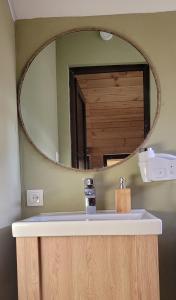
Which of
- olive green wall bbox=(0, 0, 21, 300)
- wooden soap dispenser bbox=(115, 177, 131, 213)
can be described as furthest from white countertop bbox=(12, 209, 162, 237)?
wooden soap dispenser bbox=(115, 177, 131, 213)

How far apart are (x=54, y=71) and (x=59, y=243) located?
3.39 feet

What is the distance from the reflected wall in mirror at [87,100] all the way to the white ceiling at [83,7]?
0.41 feet

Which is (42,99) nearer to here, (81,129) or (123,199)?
(81,129)

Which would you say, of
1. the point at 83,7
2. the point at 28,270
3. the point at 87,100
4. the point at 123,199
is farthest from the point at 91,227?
the point at 83,7

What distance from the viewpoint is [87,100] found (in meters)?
2.11

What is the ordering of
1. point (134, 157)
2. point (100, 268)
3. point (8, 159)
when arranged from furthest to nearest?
point (134, 157) < point (8, 159) < point (100, 268)

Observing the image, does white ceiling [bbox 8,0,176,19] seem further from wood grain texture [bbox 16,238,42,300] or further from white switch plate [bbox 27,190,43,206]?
wood grain texture [bbox 16,238,42,300]

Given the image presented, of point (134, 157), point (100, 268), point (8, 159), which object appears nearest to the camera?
point (100, 268)

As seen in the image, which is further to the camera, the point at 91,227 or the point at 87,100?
the point at 87,100

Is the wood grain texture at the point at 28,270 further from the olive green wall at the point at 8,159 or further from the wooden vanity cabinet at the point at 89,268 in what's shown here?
the olive green wall at the point at 8,159

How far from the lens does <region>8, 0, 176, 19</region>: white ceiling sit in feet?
6.77

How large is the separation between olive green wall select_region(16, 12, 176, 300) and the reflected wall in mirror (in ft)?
0.17

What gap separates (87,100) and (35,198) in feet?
2.06

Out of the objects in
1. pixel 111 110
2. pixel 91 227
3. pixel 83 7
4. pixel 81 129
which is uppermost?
pixel 83 7
